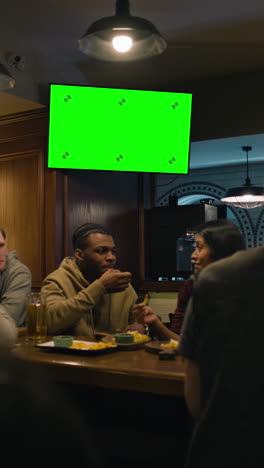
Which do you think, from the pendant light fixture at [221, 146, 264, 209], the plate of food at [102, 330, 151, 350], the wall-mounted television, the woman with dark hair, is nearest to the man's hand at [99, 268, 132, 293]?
the woman with dark hair

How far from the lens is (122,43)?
9.70 ft

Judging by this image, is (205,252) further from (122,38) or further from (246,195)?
(246,195)

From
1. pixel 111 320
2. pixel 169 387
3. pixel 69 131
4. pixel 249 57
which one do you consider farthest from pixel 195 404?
pixel 249 57

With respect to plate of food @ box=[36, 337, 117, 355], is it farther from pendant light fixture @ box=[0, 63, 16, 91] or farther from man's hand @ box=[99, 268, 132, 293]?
pendant light fixture @ box=[0, 63, 16, 91]

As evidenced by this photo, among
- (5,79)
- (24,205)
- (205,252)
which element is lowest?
(205,252)

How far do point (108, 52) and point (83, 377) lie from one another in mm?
1972

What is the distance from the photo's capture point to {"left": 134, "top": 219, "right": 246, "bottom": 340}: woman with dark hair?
250 cm

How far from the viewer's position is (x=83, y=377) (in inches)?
76.5

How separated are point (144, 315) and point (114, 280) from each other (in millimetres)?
304

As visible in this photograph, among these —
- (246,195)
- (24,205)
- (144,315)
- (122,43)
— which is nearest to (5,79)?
(122,43)

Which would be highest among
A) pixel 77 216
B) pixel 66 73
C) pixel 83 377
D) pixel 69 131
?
pixel 66 73

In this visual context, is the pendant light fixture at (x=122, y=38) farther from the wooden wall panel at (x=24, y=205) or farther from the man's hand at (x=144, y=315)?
the wooden wall panel at (x=24, y=205)

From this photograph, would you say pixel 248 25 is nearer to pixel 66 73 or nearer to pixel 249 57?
pixel 249 57

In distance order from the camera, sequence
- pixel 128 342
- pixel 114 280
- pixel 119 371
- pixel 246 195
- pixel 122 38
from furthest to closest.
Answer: pixel 246 195 < pixel 122 38 < pixel 114 280 < pixel 128 342 < pixel 119 371
